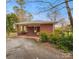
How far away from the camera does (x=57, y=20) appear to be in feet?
5.48

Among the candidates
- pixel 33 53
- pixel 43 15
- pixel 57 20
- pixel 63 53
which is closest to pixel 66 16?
pixel 57 20

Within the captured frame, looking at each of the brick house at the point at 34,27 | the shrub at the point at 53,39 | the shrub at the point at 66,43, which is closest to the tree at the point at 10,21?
the brick house at the point at 34,27

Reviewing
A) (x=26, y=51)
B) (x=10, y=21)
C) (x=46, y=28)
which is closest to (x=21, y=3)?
(x=10, y=21)

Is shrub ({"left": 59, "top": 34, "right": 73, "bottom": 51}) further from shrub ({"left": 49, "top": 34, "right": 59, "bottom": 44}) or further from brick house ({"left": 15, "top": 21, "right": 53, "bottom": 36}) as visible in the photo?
brick house ({"left": 15, "top": 21, "right": 53, "bottom": 36})

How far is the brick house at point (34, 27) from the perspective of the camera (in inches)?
65.3

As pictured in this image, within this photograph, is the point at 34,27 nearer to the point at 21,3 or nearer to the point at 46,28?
the point at 46,28

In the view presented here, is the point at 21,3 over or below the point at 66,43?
over

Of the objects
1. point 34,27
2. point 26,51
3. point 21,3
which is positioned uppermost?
point 21,3

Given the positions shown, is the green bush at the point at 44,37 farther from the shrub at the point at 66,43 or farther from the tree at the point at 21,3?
the tree at the point at 21,3

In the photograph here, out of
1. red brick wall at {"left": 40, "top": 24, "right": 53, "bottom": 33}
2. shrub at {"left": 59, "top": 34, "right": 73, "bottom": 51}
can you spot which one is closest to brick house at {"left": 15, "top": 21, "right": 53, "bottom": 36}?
red brick wall at {"left": 40, "top": 24, "right": 53, "bottom": 33}

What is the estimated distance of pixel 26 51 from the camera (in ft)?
5.41

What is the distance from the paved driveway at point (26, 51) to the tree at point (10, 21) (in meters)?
0.09

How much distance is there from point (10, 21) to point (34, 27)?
0.22 m
